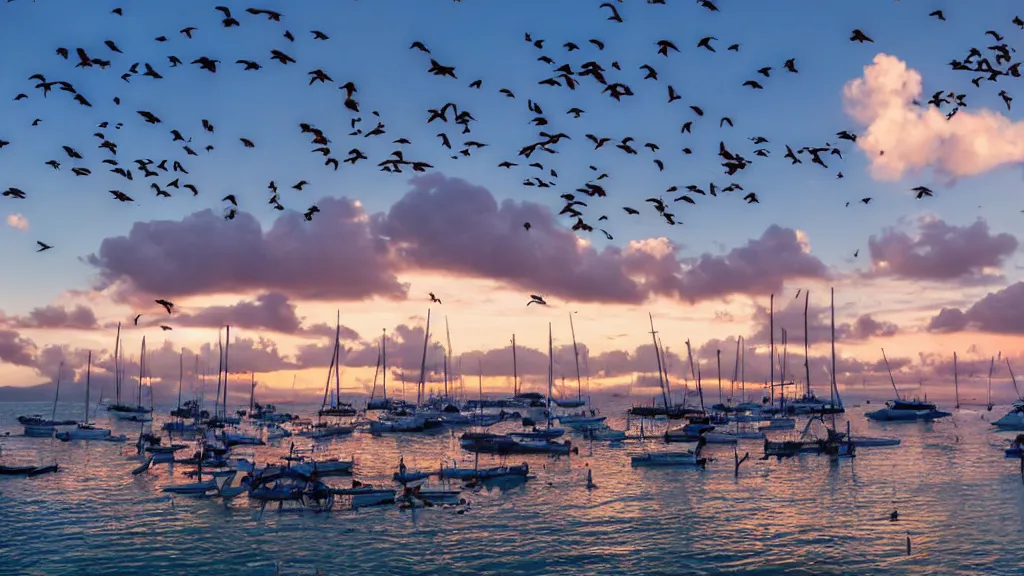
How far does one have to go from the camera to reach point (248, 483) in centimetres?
6078

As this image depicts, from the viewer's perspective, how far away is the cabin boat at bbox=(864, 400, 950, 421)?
17225 cm

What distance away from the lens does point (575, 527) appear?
50.5 m

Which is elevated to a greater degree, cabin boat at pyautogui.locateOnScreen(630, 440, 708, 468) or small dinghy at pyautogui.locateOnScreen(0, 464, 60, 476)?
cabin boat at pyautogui.locateOnScreen(630, 440, 708, 468)

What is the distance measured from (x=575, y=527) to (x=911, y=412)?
15385 cm

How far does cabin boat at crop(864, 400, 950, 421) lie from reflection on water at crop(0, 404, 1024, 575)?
101326mm

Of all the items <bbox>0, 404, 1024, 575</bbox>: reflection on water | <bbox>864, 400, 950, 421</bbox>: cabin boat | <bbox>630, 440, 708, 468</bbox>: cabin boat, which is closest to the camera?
<bbox>0, 404, 1024, 575</bbox>: reflection on water

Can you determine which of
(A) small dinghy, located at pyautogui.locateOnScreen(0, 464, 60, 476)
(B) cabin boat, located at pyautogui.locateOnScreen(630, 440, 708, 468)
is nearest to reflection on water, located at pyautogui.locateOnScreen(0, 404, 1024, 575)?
(A) small dinghy, located at pyautogui.locateOnScreen(0, 464, 60, 476)

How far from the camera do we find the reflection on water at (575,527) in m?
41.2

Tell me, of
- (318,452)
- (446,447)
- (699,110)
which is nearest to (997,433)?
(446,447)

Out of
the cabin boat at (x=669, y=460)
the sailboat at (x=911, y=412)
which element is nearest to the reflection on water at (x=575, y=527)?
the cabin boat at (x=669, y=460)

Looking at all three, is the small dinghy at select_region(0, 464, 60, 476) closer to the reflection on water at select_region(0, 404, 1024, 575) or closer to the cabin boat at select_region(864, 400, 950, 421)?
the reflection on water at select_region(0, 404, 1024, 575)

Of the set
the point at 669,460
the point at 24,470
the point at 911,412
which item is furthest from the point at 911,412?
the point at 24,470

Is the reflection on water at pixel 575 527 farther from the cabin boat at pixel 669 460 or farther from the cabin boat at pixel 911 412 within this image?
the cabin boat at pixel 911 412

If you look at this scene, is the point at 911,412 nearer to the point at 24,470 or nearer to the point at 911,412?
the point at 911,412
